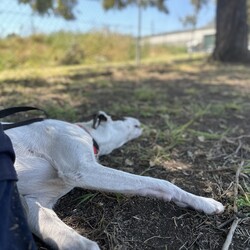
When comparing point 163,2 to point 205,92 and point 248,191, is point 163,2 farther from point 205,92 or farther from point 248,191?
point 248,191

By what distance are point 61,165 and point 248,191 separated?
1.18m

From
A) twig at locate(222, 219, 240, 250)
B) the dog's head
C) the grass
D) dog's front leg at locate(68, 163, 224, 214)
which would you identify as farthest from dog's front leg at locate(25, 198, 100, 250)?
the grass

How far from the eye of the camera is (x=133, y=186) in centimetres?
207

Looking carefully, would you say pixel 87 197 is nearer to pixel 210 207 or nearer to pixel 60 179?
pixel 60 179

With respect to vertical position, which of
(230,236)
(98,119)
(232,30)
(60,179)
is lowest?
(230,236)

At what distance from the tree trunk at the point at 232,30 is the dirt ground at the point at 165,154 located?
3275 mm

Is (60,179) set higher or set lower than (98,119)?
lower

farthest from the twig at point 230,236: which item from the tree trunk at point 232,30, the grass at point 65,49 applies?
the tree trunk at point 232,30

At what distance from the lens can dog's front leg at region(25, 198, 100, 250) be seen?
1788 mm

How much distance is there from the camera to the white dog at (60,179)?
193 centimetres

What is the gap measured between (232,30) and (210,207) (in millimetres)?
8508

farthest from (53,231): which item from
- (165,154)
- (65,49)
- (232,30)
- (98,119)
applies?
(65,49)

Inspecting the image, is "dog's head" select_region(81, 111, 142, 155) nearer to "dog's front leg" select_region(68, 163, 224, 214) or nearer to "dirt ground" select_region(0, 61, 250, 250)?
"dirt ground" select_region(0, 61, 250, 250)

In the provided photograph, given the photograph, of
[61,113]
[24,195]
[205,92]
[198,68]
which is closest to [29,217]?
[24,195]
